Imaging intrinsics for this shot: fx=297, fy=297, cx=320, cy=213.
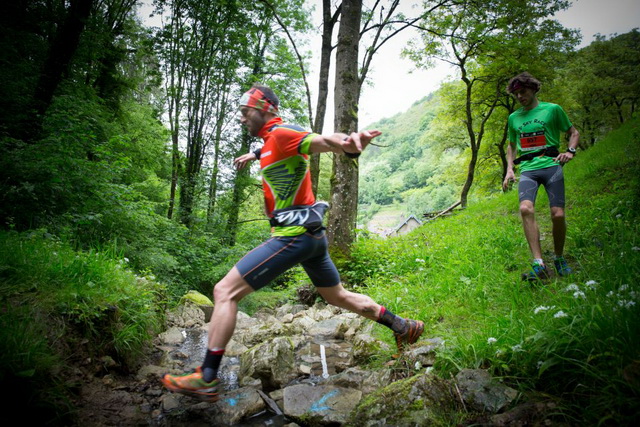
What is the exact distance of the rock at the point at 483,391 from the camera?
6.46 ft

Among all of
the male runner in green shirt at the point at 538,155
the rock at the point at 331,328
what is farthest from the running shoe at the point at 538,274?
the rock at the point at 331,328

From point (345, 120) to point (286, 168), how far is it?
4827 millimetres

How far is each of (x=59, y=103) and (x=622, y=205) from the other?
12074 millimetres

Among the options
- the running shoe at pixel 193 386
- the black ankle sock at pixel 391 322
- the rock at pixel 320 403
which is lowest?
the rock at pixel 320 403

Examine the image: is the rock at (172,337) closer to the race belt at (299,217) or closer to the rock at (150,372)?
the rock at (150,372)

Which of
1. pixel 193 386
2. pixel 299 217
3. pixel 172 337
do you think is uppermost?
pixel 299 217

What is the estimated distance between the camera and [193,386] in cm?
223

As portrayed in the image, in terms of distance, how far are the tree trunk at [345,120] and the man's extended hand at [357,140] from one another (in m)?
4.86

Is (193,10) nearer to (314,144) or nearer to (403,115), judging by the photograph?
(314,144)

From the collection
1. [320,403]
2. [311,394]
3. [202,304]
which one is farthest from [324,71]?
[320,403]

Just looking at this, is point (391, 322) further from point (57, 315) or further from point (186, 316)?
point (186, 316)

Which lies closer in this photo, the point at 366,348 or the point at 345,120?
the point at 366,348

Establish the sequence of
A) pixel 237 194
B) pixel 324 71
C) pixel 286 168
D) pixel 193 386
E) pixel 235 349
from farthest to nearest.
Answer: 1. pixel 237 194
2. pixel 324 71
3. pixel 235 349
4. pixel 286 168
5. pixel 193 386

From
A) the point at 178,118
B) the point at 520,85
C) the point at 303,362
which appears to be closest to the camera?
the point at 520,85
